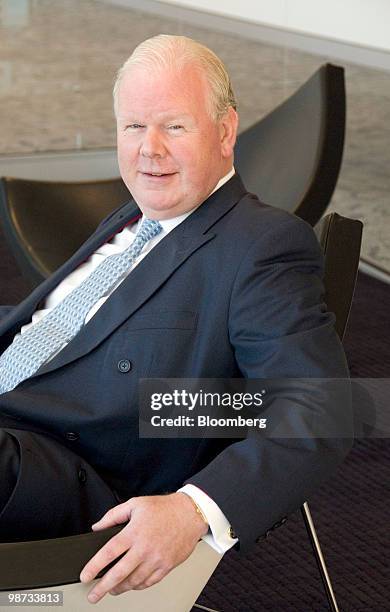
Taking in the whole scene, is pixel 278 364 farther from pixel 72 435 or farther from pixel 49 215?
pixel 49 215

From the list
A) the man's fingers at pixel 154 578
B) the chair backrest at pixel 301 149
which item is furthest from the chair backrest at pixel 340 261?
the chair backrest at pixel 301 149

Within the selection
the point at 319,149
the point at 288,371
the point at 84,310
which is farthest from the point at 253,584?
the point at 319,149

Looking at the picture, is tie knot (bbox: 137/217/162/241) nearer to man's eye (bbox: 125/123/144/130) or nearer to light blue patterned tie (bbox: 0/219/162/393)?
light blue patterned tie (bbox: 0/219/162/393)

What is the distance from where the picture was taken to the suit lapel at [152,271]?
1.97 meters

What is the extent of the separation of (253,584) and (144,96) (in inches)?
48.3

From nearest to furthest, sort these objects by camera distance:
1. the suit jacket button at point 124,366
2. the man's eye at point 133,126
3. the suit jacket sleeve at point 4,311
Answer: the suit jacket button at point 124,366 < the man's eye at point 133,126 < the suit jacket sleeve at point 4,311

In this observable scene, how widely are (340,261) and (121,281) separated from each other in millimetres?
413

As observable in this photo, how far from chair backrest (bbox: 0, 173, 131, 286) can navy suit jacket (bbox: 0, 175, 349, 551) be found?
5.23 ft

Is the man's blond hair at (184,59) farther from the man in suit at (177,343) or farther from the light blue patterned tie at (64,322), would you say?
the light blue patterned tie at (64,322)

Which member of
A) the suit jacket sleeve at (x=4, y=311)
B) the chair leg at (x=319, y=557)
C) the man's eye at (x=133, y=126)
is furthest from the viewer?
the suit jacket sleeve at (x=4, y=311)

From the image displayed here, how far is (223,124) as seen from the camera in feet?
6.75

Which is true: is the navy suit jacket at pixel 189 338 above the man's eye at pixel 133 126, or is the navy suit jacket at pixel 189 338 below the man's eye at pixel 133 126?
below

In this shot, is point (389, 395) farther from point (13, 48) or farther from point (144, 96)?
point (13, 48)

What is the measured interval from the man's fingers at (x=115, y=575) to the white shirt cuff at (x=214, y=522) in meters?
0.14
